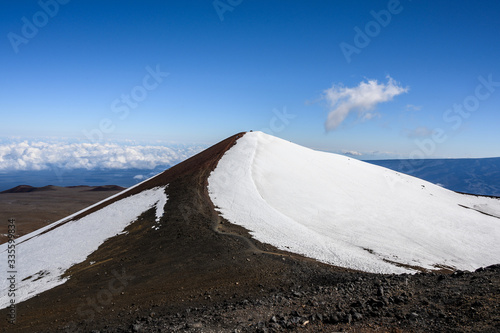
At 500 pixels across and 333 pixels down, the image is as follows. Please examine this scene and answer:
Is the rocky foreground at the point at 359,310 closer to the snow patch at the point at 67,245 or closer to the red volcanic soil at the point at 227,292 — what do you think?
the red volcanic soil at the point at 227,292

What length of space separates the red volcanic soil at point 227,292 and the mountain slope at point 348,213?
9.79 feet

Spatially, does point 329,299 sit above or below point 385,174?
below

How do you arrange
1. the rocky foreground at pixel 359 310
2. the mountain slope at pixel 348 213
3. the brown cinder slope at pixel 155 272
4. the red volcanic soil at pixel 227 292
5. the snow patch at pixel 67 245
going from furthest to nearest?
the mountain slope at pixel 348 213
the snow patch at pixel 67 245
the brown cinder slope at pixel 155 272
the red volcanic soil at pixel 227 292
the rocky foreground at pixel 359 310

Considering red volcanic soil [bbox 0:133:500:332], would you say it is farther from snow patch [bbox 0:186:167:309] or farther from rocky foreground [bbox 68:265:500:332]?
snow patch [bbox 0:186:167:309]

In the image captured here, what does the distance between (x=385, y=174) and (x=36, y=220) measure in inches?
3002

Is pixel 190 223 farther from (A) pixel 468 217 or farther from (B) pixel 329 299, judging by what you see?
(A) pixel 468 217

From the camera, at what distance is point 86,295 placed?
13.9 m

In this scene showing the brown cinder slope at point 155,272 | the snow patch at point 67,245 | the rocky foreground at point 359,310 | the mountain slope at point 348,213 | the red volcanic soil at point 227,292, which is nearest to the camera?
the rocky foreground at point 359,310

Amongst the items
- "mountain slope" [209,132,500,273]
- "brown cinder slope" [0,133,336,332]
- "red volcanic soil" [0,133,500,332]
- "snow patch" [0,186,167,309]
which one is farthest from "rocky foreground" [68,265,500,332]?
"snow patch" [0,186,167,309]

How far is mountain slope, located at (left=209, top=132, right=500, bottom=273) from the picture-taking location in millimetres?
19125

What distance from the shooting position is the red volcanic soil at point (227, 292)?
7672mm

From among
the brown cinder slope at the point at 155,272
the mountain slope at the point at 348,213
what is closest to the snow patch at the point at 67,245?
the brown cinder slope at the point at 155,272

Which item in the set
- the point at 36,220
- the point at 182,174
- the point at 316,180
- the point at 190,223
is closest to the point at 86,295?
the point at 190,223

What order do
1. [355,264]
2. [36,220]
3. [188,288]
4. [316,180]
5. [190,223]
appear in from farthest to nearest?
[36,220], [316,180], [190,223], [355,264], [188,288]
